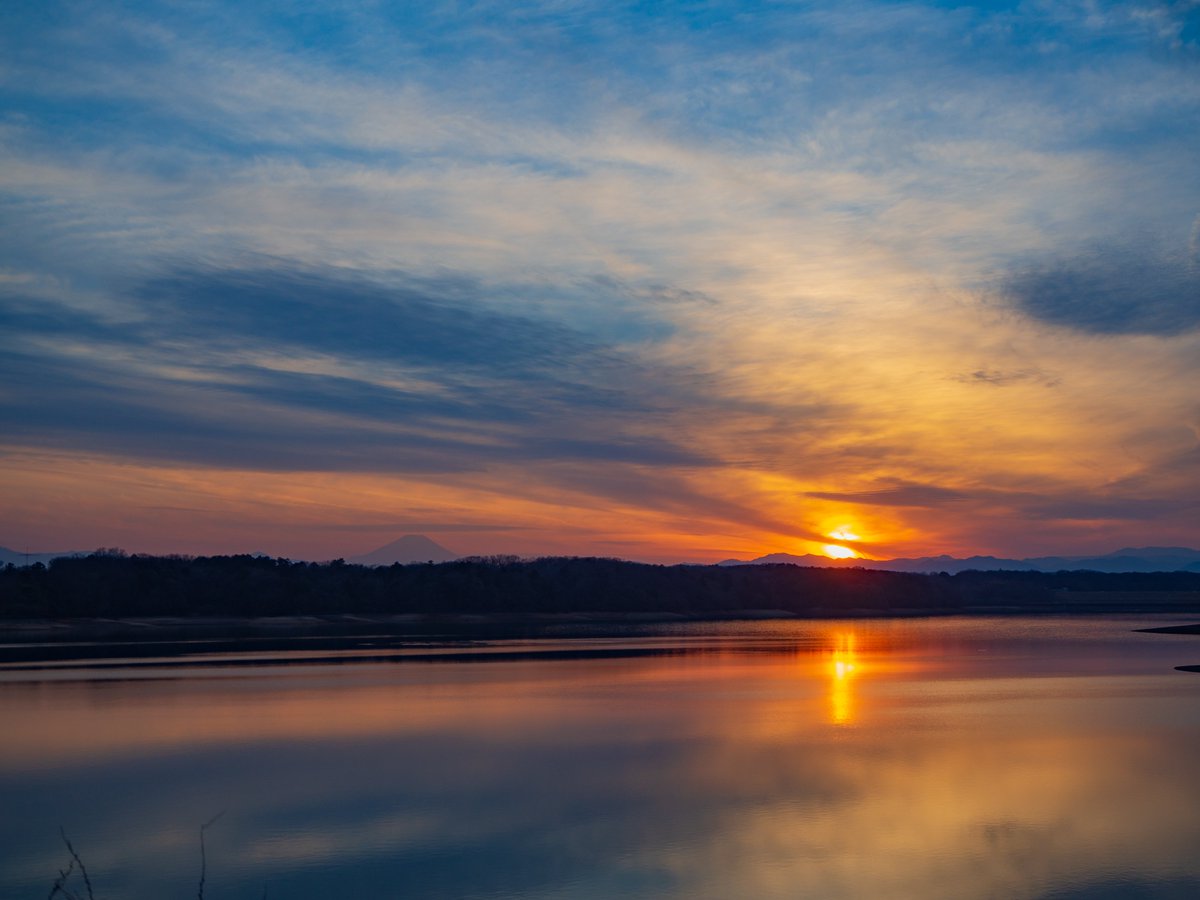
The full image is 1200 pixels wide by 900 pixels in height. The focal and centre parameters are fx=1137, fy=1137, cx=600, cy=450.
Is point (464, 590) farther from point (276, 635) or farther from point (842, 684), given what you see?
point (842, 684)

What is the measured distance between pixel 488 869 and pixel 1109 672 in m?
Result: 36.1

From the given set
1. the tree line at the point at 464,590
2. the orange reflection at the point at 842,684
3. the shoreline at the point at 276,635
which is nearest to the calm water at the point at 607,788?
the orange reflection at the point at 842,684

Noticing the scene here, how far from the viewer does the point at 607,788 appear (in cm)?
2075

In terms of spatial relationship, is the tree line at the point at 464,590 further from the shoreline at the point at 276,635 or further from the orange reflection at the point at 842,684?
the orange reflection at the point at 842,684

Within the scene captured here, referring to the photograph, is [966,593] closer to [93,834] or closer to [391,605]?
[391,605]

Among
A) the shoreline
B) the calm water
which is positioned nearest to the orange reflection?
the calm water

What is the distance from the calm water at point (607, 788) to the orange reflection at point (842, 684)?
0.28 metres

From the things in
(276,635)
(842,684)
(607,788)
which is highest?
(276,635)

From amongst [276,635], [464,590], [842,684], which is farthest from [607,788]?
[464,590]

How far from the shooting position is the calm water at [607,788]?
14836 mm

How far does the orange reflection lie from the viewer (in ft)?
104

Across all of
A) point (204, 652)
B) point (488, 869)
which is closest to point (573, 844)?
point (488, 869)

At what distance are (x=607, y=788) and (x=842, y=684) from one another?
899 inches

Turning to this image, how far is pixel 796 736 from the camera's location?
27.1 metres
